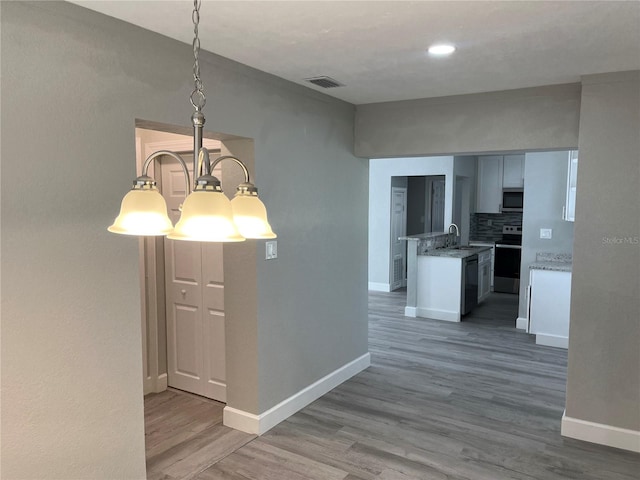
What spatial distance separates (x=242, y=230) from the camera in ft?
4.75

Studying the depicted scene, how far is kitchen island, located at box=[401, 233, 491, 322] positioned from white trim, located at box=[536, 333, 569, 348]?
3.81ft

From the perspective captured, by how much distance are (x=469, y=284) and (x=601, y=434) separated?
3.53m

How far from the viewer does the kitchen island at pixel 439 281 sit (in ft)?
21.3

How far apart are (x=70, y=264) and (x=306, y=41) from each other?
1613 millimetres

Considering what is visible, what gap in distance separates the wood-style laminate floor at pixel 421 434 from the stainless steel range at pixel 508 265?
3388 mm

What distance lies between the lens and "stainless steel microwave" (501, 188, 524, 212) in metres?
8.59

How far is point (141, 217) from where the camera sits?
4.32 ft

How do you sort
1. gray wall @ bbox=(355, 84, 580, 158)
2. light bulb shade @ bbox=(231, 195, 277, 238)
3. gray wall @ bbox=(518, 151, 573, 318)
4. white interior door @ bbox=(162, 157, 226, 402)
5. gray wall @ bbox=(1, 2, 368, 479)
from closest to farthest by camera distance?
light bulb shade @ bbox=(231, 195, 277, 238) → gray wall @ bbox=(1, 2, 368, 479) → gray wall @ bbox=(355, 84, 580, 158) → white interior door @ bbox=(162, 157, 226, 402) → gray wall @ bbox=(518, 151, 573, 318)

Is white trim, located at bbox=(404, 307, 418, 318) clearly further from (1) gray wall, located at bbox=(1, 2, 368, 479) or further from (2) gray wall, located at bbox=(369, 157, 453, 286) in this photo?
(1) gray wall, located at bbox=(1, 2, 368, 479)

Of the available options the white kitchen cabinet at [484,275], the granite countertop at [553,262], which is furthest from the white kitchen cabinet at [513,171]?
the granite countertop at [553,262]

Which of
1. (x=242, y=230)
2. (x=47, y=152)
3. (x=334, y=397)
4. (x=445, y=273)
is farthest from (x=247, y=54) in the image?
(x=445, y=273)

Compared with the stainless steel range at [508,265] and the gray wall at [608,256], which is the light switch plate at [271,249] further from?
the stainless steel range at [508,265]

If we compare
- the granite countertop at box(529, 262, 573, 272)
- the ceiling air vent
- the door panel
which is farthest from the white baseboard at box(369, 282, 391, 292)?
the ceiling air vent

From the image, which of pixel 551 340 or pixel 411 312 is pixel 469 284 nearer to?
pixel 411 312
